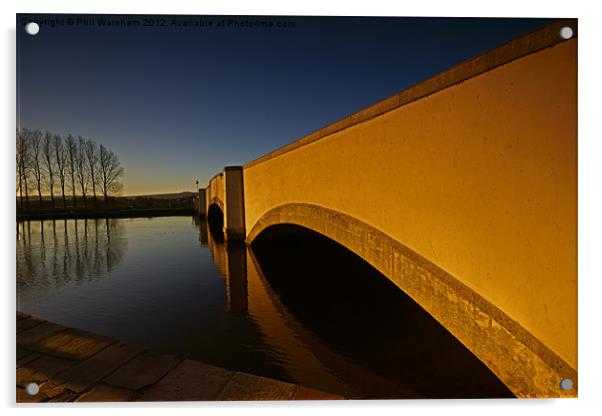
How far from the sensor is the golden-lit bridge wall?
2.41m

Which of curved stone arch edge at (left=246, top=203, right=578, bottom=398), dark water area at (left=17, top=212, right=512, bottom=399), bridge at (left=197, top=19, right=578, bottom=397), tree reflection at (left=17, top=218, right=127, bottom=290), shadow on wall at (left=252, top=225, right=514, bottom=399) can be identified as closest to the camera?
bridge at (left=197, top=19, right=578, bottom=397)

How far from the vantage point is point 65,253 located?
42.3ft

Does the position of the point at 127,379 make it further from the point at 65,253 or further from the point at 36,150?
the point at 65,253

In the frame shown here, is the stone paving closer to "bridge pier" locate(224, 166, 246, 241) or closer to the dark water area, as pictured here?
the dark water area

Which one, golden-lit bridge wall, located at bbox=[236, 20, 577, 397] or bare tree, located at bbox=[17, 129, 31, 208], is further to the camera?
bare tree, located at bbox=[17, 129, 31, 208]

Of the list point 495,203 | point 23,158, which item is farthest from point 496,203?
point 23,158

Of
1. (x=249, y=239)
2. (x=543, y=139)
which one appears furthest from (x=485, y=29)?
(x=249, y=239)

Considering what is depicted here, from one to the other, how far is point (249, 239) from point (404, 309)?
7430mm

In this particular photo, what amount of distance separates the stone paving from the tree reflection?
3.82 meters

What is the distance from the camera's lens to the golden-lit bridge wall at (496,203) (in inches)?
95.0

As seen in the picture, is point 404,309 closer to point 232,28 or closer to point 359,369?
point 359,369

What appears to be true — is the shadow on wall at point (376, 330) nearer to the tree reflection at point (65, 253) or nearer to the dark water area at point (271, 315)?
the dark water area at point (271, 315)

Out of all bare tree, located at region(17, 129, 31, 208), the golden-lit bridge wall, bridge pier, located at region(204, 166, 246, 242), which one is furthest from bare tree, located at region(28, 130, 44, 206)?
bridge pier, located at region(204, 166, 246, 242)

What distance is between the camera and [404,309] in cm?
679
